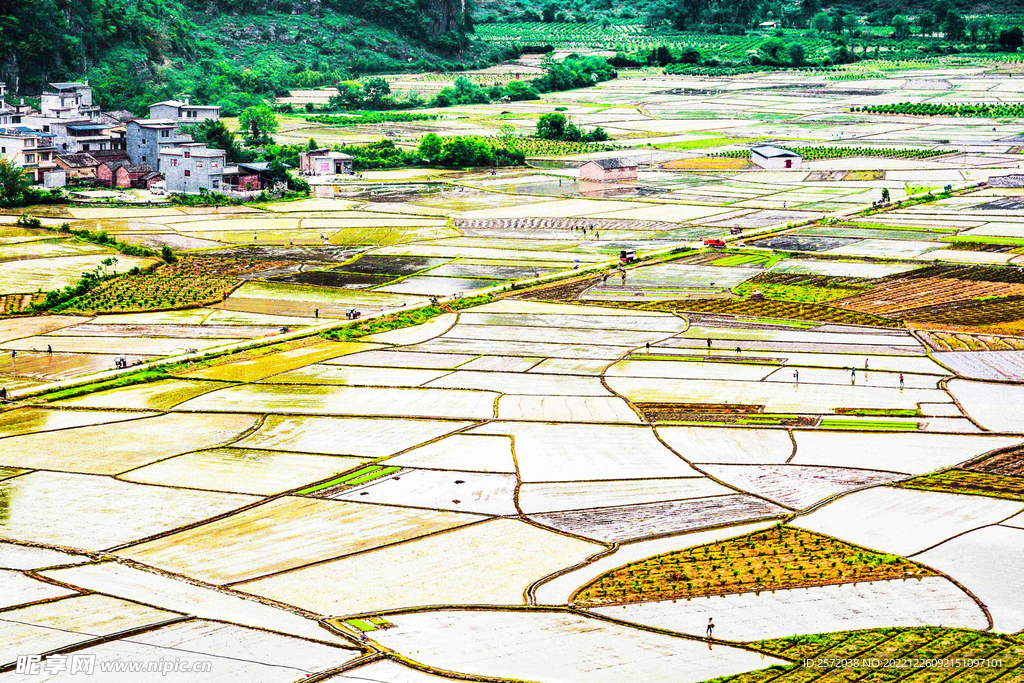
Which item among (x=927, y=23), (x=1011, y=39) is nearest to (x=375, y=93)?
(x=1011, y=39)

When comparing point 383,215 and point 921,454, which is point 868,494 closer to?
point 921,454

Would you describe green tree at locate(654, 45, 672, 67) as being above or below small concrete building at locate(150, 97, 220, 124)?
above

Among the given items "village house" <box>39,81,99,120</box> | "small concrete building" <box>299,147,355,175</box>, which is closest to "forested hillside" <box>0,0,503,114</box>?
"village house" <box>39,81,99,120</box>

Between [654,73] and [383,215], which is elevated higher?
[654,73]

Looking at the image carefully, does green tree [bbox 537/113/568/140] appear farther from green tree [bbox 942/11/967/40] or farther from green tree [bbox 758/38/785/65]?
green tree [bbox 942/11/967/40]

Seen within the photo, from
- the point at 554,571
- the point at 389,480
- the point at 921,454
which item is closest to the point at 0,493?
the point at 389,480

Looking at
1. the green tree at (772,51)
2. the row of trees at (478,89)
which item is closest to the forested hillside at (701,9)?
the green tree at (772,51)

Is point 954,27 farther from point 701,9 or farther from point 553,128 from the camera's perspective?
point 553,128

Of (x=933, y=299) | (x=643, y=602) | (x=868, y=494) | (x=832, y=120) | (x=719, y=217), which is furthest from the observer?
(x=832, y=120)
